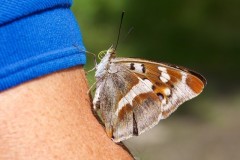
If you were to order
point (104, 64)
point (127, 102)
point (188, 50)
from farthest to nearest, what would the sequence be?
point (188, 50) → point (104, 64) → point (127, 102)

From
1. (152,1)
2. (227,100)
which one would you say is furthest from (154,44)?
(227,100)

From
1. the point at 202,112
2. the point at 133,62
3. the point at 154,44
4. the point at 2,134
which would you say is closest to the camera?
the point at 2,134

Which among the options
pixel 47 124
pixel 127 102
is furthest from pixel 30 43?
pixel 127 102

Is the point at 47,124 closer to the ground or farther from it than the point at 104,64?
farther from it

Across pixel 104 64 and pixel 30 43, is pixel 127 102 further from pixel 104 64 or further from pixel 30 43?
pixel 30 43

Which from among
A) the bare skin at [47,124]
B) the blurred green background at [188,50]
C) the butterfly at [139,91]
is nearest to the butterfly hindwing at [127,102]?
the butterfly at [139,91]

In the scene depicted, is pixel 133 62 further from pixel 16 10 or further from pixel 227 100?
pixel 227 100
